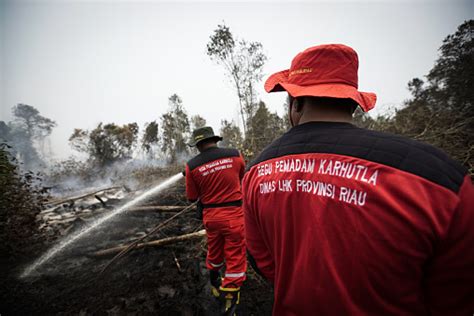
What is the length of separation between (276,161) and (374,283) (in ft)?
2.22

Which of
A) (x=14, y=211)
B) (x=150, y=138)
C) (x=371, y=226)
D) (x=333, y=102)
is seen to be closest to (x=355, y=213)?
(x=371, y=226)

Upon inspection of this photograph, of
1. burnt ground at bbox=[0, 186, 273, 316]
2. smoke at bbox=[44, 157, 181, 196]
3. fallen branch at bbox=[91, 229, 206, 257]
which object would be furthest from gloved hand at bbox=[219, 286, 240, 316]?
smoke at bbox=[44, 157, 181, 196]

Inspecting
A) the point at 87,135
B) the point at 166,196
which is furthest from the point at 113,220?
the point at 87,135

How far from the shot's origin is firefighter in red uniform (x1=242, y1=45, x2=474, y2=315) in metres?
0.78

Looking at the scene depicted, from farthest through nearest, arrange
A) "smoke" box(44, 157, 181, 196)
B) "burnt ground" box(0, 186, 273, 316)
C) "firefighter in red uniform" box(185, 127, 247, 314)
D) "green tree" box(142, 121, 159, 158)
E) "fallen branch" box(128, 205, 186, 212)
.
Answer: "green tree" box(142, 121, 159, 158) → "smoke" box(44, 157, 181, 196) → "fallen branch" box(128, 205, 186, 212) → "firefighter in red uniform" box(185, 127, 247, 314) → "burnt ground" box(0, 186, 273, 316)

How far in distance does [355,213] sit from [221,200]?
8.43 ft

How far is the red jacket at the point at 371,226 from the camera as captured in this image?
2.53ft

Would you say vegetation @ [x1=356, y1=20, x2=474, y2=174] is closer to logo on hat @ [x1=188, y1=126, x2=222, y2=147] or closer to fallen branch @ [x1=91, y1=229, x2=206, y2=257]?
logo on hat @ [x1=188, y1=126, x2=222, y2=147]

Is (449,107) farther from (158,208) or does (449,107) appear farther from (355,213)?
(158,208)

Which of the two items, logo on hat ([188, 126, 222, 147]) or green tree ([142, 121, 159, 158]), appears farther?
green tree ([142, 121, 159, 158])

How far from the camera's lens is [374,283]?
0.85 metres

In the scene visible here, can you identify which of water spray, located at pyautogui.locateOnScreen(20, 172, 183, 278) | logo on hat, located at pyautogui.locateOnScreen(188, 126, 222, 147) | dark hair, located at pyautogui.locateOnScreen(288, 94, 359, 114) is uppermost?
logo on hat, located at pyautogui.locateOnScreen(188, 126, 222, 147)

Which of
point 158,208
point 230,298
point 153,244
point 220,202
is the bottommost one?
point 230,298

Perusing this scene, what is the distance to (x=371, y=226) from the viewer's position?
2.73 feet
